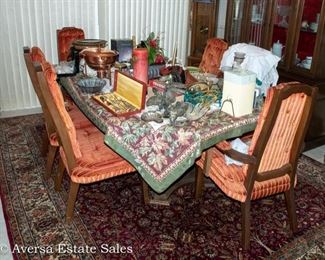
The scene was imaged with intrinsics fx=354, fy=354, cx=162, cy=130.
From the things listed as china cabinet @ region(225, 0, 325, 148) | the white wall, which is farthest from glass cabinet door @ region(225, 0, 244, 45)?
the white wall

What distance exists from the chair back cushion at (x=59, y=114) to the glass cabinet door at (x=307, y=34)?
7.44ft

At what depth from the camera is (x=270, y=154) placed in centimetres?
185

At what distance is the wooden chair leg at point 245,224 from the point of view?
194 centimetres

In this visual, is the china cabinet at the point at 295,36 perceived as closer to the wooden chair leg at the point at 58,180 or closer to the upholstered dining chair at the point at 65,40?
the upholstered dining chair at the point at 65,40

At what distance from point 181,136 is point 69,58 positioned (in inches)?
71.7

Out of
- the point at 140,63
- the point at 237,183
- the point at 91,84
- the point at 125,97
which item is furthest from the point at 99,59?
the point at 237,183

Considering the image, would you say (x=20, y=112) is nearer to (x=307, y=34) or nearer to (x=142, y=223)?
(x=142, y=223)

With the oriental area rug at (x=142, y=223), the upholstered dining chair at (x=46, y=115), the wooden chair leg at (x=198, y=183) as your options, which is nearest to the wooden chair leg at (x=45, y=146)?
the upholstered dining chair at (x=46, y=115)

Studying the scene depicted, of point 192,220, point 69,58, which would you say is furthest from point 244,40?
point 192,220

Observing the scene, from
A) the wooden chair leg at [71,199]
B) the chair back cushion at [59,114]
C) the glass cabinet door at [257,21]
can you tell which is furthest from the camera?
the glass cabinet door at [257,21]

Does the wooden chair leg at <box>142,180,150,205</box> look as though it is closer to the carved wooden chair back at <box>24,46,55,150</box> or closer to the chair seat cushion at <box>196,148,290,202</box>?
the chair seat cushion at <box>196,148,290,202</box>

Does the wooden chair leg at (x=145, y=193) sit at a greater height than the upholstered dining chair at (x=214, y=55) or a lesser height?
lesser

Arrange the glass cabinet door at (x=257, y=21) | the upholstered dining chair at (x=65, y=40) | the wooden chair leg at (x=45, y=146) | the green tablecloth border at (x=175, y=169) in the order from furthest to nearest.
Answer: the glass cabinet door at (x=257, y=21)
the upholstered dining chair at (x=65, y=40)
the wooden chair leg at (x=45, y=146)
the green tablecloth border at (x=175, y=169)

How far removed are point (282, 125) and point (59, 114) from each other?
118 centimetres
